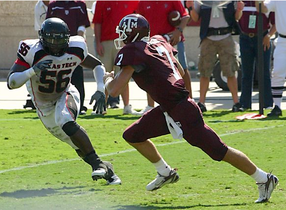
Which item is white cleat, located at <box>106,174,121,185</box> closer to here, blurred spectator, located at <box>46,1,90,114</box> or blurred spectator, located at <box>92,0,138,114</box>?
blurred spectator, located at <box>46,1,90,114</box>

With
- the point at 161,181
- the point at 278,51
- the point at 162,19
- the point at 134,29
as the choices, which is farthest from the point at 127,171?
the point at 162,19

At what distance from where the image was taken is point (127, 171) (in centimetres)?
772

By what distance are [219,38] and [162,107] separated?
226 inches

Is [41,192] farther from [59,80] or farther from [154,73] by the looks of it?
[154,73]

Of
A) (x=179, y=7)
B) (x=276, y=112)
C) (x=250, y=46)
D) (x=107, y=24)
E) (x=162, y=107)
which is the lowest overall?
(x=276, y=112)

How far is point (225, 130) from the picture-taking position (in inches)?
403

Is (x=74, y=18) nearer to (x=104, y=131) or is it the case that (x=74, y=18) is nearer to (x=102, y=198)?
(x=104, y=131)

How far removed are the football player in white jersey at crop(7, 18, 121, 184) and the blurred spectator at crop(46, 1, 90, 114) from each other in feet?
14.5

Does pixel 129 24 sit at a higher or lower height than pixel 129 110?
higher

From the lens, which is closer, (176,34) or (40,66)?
(40,66)

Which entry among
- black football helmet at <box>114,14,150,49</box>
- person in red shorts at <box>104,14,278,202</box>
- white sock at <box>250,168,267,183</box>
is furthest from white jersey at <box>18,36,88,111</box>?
white sock at <box>250,168,267,183</box>

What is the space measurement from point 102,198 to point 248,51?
6.27 meters

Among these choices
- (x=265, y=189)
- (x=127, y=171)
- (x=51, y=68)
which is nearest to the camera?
(x=265, y=189)

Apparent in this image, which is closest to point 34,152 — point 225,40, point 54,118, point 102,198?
point 54,118
